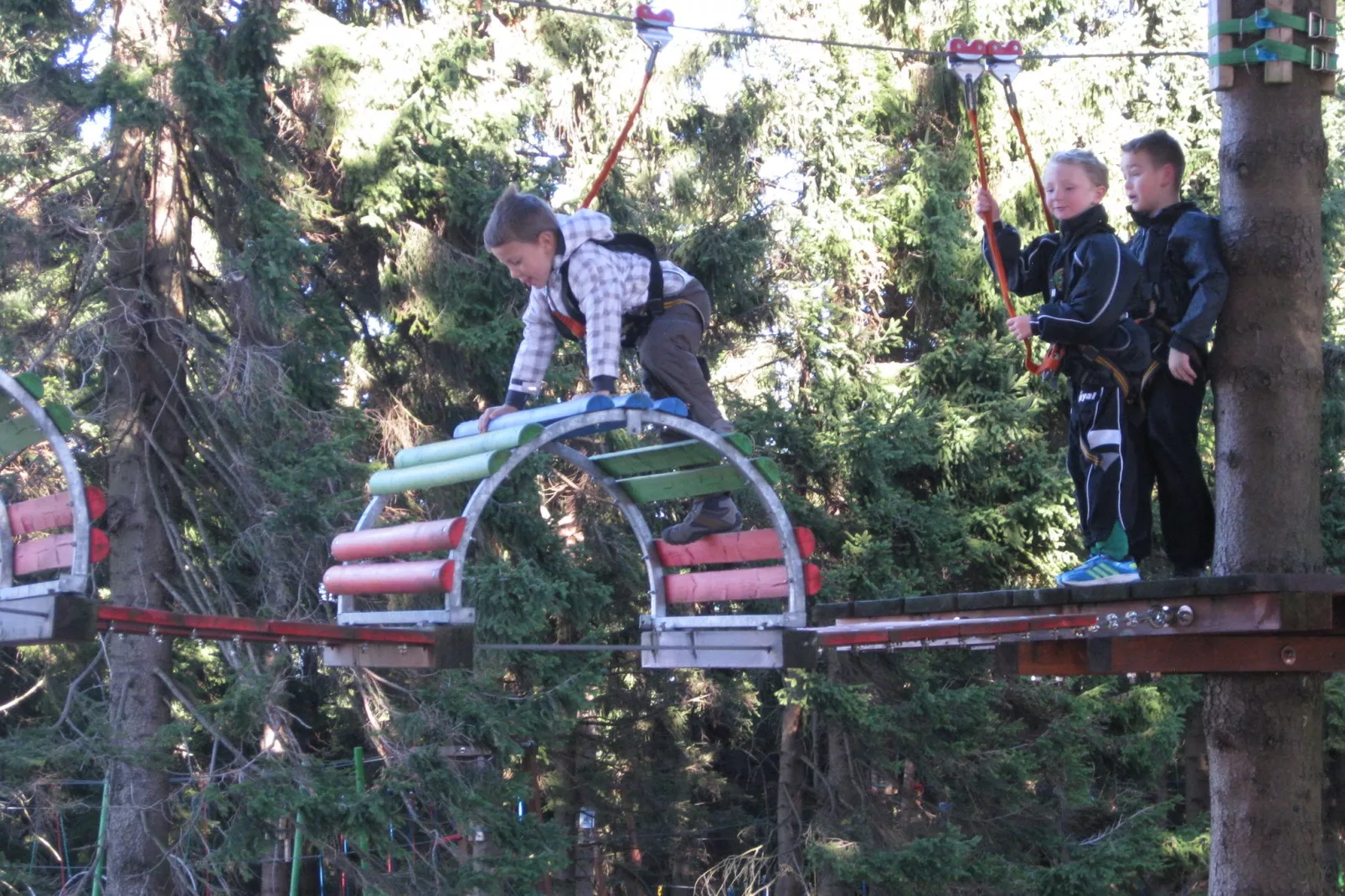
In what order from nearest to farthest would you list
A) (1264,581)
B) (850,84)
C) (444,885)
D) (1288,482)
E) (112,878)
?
(1264,581), (1288,482), (444,885), (112,878), (850,84)

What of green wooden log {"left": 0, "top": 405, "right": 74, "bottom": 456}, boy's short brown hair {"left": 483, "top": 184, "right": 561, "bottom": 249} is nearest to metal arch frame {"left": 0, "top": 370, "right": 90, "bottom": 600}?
green wooden log {"left": 0, "top": 405, "right": 74, "bottom": 456}

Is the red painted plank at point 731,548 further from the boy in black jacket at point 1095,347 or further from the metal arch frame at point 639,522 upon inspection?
the boy in black jacket at point 1095,347

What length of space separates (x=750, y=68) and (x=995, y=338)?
356cm

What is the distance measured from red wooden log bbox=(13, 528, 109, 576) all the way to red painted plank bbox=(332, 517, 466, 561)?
30.3 inches

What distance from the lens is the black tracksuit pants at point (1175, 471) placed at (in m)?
4.75

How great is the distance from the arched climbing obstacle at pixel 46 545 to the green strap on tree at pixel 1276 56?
401 cm

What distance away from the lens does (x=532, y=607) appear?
31.4ft

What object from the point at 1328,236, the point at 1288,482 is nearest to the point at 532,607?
the point at 1288,482

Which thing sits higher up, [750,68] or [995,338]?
[750,68]

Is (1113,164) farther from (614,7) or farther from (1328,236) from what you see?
(614,7)

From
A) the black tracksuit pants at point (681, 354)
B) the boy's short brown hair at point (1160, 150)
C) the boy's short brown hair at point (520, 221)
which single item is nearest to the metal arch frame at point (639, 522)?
the black tracksuit pants at point (681, 354)

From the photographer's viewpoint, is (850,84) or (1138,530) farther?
(850,84)

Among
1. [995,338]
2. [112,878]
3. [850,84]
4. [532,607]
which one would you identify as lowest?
[112,878]

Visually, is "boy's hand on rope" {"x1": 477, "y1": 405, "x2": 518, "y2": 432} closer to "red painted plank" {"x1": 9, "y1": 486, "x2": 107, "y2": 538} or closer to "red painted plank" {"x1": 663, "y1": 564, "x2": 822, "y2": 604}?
"red painted plank" {"x1": 663, "y1": 564, "x2": 822, "y2": 604}
